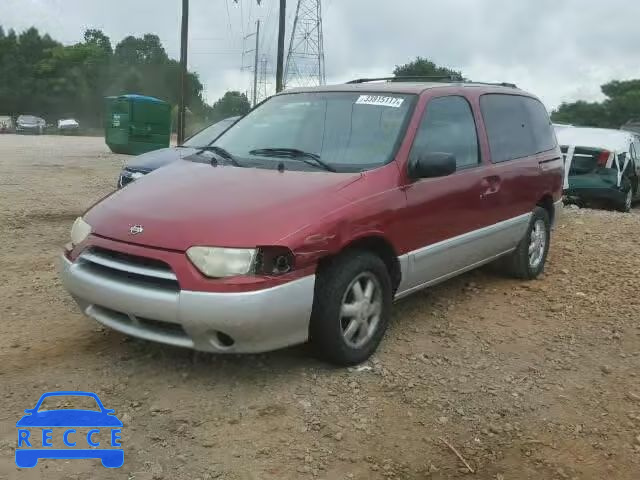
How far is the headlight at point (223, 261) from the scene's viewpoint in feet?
11.4

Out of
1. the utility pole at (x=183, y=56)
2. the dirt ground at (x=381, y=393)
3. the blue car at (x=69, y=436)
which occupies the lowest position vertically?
the blue car at (x=69, y=436)

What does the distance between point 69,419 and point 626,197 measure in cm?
1101

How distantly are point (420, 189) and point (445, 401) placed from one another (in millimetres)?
1438

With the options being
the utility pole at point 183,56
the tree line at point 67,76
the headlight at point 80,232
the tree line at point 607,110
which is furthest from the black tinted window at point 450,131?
the tree line at point 607,110

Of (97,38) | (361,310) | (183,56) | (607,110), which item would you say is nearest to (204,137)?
(361,310)

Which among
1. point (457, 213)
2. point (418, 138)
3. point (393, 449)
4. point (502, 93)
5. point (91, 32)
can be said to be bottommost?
point (393, 449)

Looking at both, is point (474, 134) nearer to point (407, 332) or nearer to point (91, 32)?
point (407, 332)

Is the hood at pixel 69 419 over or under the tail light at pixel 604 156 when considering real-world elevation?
under

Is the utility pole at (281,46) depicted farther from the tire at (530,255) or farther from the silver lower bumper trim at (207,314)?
the silver lower bumper trim at (207,314)

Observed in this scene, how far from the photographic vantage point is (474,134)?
5273mm

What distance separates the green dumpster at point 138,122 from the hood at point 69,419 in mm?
16156

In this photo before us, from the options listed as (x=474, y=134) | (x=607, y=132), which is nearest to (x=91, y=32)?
(x=607, y=132)

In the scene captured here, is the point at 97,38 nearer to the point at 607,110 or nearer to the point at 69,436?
the point at 607,110

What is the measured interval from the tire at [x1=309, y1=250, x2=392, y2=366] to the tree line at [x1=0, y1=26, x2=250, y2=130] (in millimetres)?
46787
